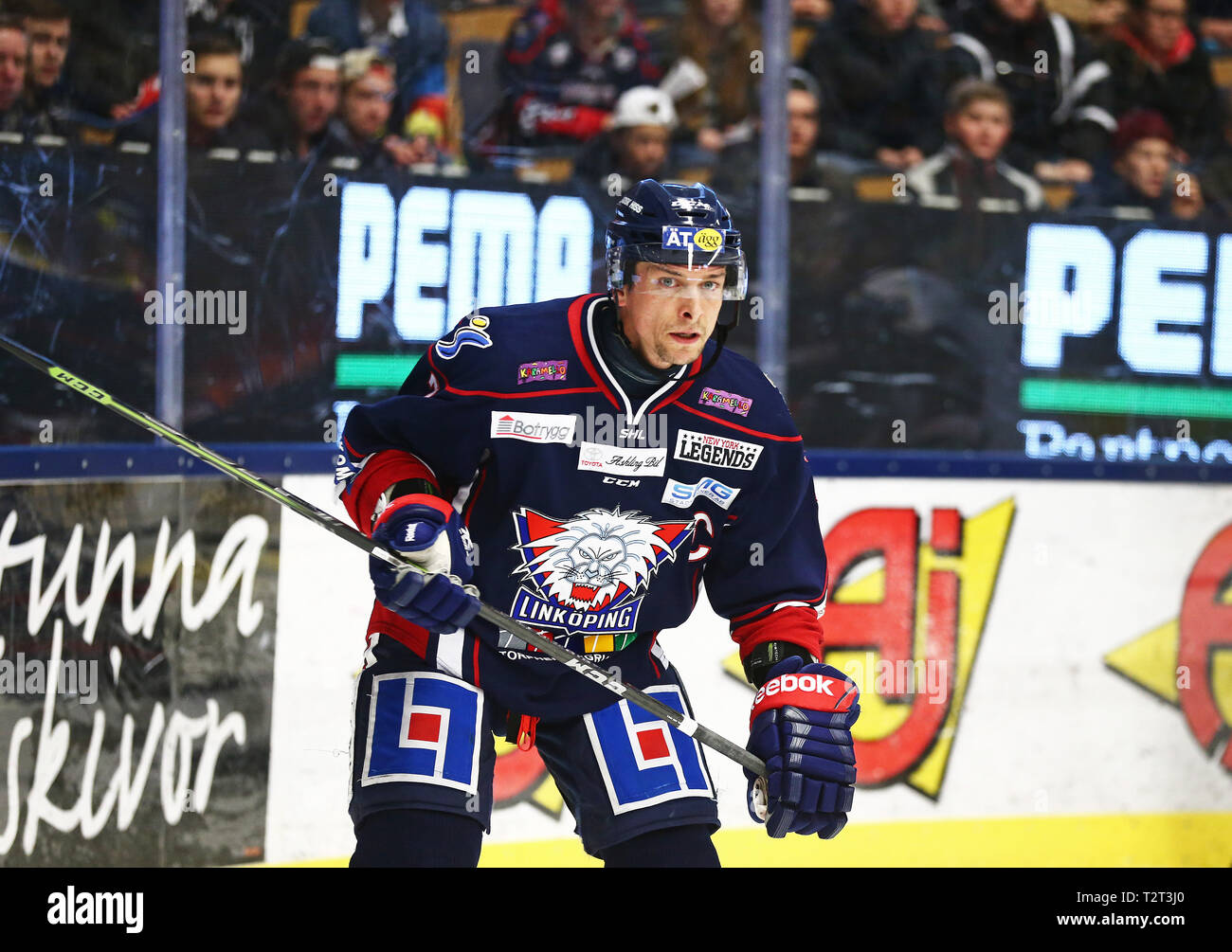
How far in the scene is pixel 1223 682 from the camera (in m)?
5.15

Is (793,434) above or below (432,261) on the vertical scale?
below

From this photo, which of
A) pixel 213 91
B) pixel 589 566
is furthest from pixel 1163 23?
pixel 589 566

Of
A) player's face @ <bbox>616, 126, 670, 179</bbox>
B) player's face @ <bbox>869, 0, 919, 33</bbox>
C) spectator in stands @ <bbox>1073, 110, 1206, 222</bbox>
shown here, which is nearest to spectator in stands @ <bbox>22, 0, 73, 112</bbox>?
player's face @ <bbox>616, 126, 670, 179</bbox>

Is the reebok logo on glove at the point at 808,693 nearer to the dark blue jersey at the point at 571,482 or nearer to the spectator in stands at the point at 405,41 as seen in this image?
the dark blue jersey at the point at 571,482

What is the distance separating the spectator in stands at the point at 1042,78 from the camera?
498 cm

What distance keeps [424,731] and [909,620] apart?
7.80 ft

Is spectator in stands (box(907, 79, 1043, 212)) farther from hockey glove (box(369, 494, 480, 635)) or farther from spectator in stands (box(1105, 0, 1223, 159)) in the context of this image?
hockey glove (box(369, 494, 480, 635))

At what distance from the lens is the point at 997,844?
493 centimetres

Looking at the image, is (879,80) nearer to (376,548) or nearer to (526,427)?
(526,427)

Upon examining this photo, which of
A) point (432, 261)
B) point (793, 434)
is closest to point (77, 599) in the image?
point (432, 261)

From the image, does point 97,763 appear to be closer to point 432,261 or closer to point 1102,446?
point 432,261

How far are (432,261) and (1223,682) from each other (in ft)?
9.14

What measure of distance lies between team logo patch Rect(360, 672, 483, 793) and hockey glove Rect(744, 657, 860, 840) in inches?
21.4

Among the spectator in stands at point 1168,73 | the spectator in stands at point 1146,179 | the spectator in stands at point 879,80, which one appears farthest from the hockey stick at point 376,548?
the spectator in stands at point 1168,73
